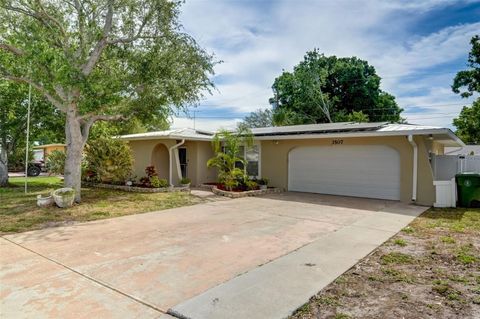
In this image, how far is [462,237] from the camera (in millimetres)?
6391

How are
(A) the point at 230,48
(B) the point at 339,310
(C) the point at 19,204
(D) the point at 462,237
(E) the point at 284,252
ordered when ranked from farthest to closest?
1. (A) the point at 230,48
2. (C) the point at 19,204
3. (D) the point at 462,237
4. (E) the point at 284,252
5. (B) the point at 339,310

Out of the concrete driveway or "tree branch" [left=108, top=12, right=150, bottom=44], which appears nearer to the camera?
the concrete driveway

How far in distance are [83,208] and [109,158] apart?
514cm

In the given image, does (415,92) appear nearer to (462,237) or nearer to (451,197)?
(451,197)

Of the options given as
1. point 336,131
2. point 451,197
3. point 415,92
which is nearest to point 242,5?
point 336,131

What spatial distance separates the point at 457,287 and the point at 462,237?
3.02m

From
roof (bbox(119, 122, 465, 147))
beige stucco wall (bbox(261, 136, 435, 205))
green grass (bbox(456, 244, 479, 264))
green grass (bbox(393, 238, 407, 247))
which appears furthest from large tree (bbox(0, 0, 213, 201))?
Result: green grass (bbox(456, 244, 479, 264))

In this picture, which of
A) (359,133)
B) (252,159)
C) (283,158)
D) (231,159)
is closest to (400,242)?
(359,133)

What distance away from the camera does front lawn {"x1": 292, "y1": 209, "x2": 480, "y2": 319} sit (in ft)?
11.0

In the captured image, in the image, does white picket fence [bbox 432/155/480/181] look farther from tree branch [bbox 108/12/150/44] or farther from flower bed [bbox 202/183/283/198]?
tree branch [bbox 108/12/150/44]

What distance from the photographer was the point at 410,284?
4059 mm

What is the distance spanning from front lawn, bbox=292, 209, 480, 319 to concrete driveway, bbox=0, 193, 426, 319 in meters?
0.23

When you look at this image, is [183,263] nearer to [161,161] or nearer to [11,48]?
[11,48]

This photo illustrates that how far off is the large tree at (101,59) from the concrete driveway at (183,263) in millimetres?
4098
